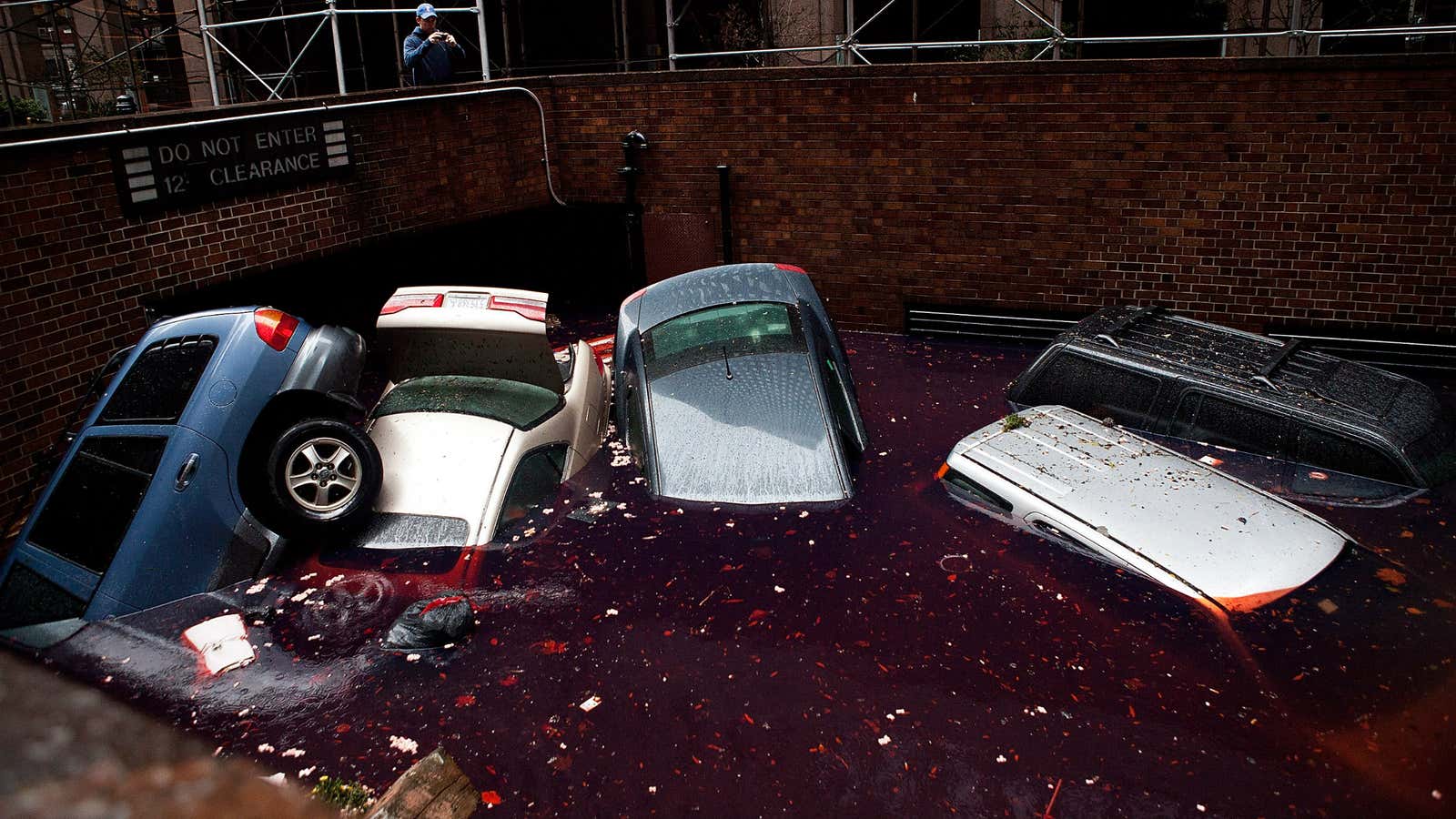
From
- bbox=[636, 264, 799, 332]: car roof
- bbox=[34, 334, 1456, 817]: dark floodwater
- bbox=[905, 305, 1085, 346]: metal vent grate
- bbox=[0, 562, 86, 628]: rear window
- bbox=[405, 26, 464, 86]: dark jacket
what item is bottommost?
bbox=[34, 334, 1456, 817]: dark floodwater

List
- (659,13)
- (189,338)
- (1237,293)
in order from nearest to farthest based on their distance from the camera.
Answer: (189,338) → (1237,293) → (659,13)

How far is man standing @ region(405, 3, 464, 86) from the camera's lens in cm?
1191

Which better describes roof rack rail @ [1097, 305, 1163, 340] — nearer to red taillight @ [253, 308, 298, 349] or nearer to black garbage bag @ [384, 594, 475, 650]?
black garbage bag @ [384, 594, 475, 650]

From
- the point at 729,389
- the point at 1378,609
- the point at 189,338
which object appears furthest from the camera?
the point at 729,389

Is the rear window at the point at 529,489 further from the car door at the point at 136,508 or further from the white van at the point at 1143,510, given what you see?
the white van at the point at 1143,510

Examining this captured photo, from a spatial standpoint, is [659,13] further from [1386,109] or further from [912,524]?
[912,524]

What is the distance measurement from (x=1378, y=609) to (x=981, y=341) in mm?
6094

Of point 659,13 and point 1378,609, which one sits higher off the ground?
point 659,13

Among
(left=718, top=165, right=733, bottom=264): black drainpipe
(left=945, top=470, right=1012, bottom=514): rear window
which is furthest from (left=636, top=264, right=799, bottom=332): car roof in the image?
(left=718, top=165, right=733, bottom=264): black drainpipe

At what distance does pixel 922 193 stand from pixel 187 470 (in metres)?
8.00

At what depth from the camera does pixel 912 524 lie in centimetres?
696

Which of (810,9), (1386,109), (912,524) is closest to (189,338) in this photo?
(912,524)

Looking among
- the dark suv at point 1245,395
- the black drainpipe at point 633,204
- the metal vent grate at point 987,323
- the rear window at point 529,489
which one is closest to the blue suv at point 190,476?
the rear window at point 529,489

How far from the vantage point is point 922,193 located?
11.3 m
